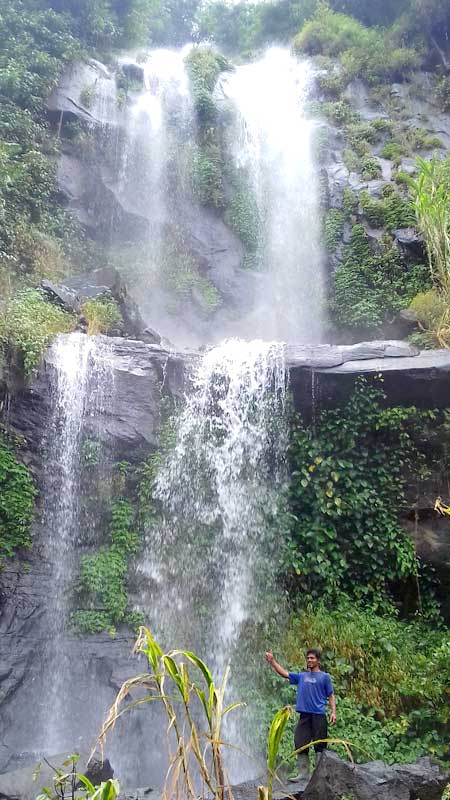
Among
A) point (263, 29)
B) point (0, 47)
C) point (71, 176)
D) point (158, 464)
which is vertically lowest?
point (158, 464)

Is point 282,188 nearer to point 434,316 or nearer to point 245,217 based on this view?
point 245,217

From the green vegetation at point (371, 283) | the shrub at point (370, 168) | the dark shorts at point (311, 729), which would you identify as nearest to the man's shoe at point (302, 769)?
the dark shorts at point (311, 729)

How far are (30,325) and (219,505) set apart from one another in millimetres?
3826

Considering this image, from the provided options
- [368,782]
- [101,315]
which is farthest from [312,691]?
[101,315]

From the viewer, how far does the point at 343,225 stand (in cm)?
1452

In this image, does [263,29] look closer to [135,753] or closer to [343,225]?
[343,225]

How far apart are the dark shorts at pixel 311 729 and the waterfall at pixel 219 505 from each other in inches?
105

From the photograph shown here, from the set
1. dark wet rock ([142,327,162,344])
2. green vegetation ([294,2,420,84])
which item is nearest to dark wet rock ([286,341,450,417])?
dark wet rock ([142,327,162,344])

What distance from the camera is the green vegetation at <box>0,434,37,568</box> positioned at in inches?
338

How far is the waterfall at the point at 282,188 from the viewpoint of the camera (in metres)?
14.3

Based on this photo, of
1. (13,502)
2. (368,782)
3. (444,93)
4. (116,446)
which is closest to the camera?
(368,782)

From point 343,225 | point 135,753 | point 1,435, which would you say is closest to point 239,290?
point 343,225

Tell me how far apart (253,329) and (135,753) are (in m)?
9.00

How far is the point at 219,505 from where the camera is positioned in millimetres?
9203
